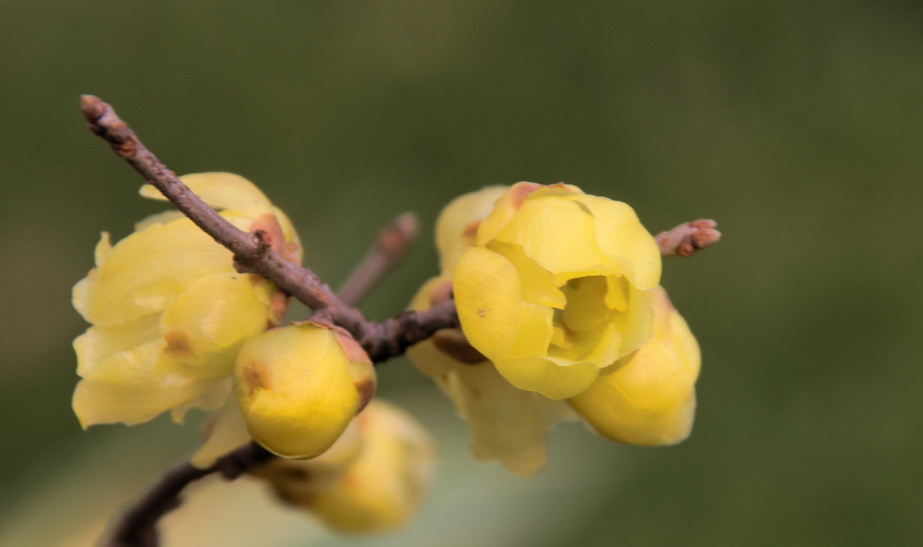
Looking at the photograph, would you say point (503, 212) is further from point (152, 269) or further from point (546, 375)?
point (152, 269)

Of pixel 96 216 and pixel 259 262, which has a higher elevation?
pixel 259 262

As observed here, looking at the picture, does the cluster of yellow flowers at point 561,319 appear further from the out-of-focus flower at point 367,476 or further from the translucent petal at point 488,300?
the out-of-focus flower at point 367,476

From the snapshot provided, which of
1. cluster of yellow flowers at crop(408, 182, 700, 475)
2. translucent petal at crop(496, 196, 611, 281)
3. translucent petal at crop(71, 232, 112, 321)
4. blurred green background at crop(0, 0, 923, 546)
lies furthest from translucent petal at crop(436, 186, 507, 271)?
blurred green background at crop(0, 0, 923, 546)

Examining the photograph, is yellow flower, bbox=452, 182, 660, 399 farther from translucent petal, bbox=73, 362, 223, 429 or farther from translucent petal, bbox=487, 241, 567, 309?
translucent petal, bbox=73, 362, 223, 429

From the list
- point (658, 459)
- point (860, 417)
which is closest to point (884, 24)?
point (860, 417)

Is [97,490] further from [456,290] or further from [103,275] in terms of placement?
[456,290]

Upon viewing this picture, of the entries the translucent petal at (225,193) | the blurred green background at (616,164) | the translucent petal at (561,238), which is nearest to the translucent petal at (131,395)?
the translucent petal at (225,193)

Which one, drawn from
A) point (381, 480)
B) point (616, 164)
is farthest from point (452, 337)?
point (616, 164)
